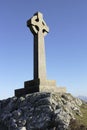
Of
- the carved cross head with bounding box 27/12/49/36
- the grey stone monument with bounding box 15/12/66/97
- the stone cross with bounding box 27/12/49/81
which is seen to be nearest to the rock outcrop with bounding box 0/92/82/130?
the grey stone monument with bounding box 15/12/66/97

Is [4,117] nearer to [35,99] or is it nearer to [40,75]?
[35,99]

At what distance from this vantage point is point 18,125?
1909cm

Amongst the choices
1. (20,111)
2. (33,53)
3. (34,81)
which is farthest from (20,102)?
(33,53)

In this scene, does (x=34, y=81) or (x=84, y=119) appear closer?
(x=84, y=119)

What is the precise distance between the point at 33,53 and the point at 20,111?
586cm

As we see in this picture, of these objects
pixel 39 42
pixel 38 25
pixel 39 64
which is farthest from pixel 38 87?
pixel 38 25

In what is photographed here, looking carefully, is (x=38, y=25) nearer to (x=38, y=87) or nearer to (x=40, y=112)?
(x=38, y=87)

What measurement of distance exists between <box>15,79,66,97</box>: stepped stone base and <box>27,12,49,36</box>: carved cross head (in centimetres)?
443

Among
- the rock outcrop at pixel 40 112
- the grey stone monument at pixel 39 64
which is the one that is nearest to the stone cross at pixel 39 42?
the grey stone monument at pixel 39 64

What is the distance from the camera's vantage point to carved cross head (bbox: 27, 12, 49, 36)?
23866mm

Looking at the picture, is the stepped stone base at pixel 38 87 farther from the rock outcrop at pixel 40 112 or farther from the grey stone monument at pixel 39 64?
the rock outcrop at pixel 40 112

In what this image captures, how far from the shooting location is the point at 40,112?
62.4 feet

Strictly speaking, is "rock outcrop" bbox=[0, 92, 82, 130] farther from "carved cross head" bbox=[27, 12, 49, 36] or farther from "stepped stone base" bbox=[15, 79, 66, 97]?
"carved cross head" bbox=[27, 12, 49, 36]

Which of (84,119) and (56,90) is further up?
(56,90)
